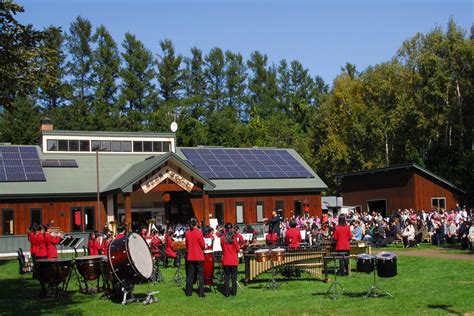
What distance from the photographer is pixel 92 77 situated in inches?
2729

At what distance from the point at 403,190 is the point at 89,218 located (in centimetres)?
1931

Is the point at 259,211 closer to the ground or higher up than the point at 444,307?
higher up

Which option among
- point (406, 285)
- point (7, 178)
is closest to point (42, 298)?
point (406, 285)

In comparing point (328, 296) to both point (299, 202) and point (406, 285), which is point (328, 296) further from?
point (299, 202)

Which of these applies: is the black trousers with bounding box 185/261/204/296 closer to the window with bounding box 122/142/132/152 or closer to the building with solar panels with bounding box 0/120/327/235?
the building with solar panels with bounding box 0/120/327/235

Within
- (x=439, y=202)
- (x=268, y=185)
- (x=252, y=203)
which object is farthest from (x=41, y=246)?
(x=439, y=202)

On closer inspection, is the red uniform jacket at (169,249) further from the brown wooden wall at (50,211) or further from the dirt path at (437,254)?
the brown wooden wall at (50,211)

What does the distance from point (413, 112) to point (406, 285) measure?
1494 inches

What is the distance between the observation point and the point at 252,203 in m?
39.3

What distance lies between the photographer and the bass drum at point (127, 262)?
1434 cm

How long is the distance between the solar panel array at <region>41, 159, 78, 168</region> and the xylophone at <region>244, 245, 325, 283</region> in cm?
2255

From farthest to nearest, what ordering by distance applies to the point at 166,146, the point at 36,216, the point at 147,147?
the point at 166,146, the point at 147,147, the point at 36,216

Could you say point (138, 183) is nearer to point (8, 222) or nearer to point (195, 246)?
point (8, 222)

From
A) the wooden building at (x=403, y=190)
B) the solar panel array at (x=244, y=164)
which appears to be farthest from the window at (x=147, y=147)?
the wooden building at (x=403, y=190)
